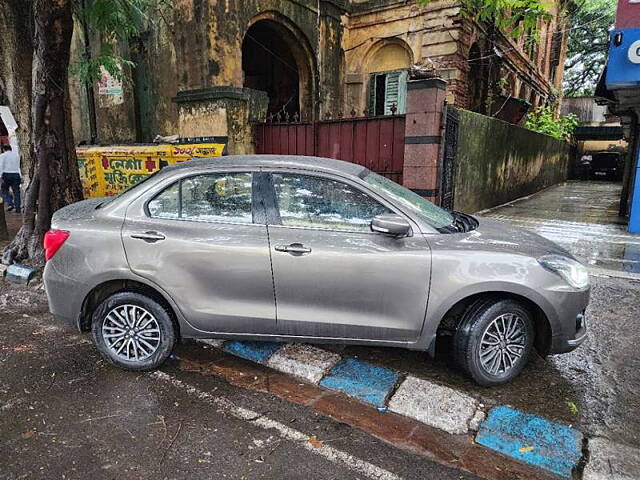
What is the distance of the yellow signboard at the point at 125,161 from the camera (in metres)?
8.88

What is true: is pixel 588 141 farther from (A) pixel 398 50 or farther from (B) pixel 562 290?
(B) pixel 562 290

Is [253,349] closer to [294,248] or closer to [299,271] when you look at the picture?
[299,271]

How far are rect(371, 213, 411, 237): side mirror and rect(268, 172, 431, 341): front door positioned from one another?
11 cm

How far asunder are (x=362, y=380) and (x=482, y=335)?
3.26 feet

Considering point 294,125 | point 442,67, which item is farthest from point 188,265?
point 442,67

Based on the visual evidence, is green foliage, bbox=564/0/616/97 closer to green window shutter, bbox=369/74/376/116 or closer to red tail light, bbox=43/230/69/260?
green window shutter, bbox=369/74/376/116

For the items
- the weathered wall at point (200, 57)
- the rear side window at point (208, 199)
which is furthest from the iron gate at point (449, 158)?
the rear side window at point (208, 199)

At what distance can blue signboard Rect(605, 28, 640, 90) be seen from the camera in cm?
783

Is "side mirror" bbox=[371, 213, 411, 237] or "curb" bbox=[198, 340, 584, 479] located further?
"side mirror" bbox=[371, 213, 411, 237]

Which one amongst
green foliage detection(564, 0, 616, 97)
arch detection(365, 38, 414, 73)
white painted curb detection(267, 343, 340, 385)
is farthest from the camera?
green foliage detection(564, 0, 616, 97)

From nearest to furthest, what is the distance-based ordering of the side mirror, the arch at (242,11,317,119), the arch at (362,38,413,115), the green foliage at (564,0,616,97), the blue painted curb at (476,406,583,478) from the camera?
the blue painted curb at (476,406,583,478), the side mirror, the arch at (242,11,317,119), the arch at (362,38,413,115), the green foliage at (564,0,616,97)

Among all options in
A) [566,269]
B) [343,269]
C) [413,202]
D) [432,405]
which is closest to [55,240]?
[343,269]

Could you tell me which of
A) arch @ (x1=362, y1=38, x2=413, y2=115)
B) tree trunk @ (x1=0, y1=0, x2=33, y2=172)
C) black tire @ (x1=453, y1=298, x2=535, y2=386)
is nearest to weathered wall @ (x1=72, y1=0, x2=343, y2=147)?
arch @ (x1=362, y1=38, x2=413, y2=115)

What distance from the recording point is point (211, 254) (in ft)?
11.2
